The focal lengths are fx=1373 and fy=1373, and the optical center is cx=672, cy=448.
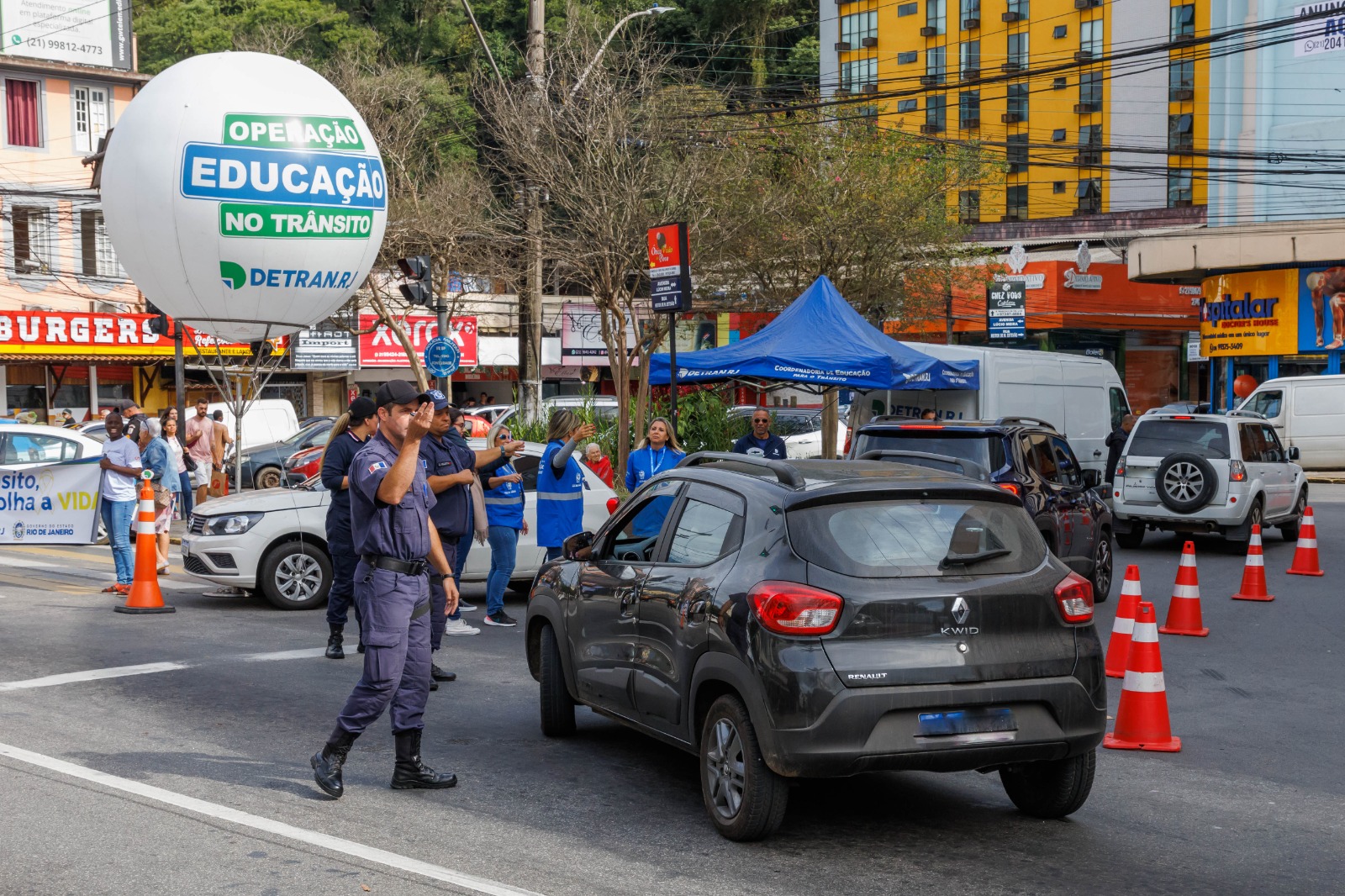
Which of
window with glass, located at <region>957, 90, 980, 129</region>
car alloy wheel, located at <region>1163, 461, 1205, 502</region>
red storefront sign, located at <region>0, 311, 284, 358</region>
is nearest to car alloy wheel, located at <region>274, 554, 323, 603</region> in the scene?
car alloy wheel, located at <region>1163, 461, 1205, 502</region>

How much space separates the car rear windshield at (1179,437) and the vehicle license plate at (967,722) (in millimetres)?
13018

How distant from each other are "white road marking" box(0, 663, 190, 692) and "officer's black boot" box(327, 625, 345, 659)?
39.9 inches

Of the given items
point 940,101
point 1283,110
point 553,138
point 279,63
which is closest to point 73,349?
point 553,138

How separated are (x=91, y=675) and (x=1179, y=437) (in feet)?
44.5

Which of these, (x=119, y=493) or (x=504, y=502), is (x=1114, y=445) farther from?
(x=119, y=493)

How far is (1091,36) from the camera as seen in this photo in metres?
66.0

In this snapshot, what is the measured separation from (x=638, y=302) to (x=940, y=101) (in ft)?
135

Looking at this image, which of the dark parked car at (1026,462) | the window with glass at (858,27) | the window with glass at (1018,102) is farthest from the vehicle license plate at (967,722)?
the window with glass at (858,27)

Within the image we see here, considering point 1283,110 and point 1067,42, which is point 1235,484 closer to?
point 1283,110

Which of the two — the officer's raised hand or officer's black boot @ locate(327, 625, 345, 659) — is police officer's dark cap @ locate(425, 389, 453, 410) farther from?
officer's black boot @ locate(327, 625, 345, 659)

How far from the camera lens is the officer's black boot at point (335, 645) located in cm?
1026

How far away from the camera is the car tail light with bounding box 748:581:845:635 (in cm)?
552

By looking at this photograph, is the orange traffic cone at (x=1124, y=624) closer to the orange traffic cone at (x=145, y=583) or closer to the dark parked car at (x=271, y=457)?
the orange traffic cone at (x=145, y=583)

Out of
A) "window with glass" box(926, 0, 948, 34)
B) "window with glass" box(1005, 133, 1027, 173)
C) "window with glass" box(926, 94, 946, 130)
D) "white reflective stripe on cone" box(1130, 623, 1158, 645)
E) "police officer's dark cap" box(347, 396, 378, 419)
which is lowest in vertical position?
"white reflective stripe on cone" box(1130, 623, 1158, 645)
